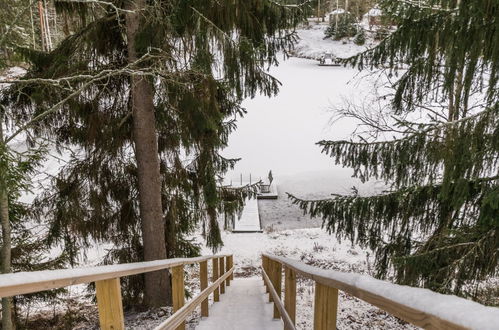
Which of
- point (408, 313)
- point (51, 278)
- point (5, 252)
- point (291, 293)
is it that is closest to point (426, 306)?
point (408, 313)

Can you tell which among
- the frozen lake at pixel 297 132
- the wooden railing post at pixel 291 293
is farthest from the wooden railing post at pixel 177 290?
the frozen lake at pixel 297 132

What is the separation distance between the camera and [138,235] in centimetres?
632

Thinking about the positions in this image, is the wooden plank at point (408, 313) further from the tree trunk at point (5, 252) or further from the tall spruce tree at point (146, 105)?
the tree trunk at point (5, 252)

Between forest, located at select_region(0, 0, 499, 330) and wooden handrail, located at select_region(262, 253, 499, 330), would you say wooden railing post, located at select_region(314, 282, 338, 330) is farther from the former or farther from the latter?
forest, located at select_region(0, 0, 499, 330)

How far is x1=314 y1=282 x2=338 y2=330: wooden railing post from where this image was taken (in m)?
1.54

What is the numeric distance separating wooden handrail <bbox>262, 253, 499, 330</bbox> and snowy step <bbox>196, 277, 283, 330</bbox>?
125 inches

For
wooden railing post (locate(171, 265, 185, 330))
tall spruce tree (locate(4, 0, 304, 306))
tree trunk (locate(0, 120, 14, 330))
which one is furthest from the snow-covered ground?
wooden railing post (locate(171, 265, 185, 330))

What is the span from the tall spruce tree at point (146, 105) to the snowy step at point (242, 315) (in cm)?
138

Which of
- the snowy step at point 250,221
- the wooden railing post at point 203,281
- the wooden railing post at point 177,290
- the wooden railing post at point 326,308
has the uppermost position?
→ the wooden railing post at point 326,308

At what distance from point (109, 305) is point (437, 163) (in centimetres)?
354

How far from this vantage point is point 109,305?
5.38ft

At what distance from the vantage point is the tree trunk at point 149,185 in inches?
211

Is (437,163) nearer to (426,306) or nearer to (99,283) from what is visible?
(426,306)

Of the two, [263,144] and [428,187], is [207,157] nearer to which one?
[428,187]
